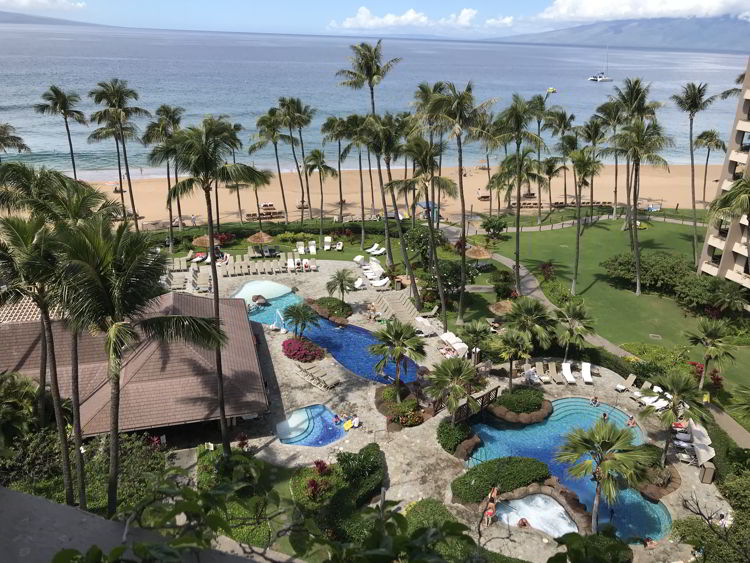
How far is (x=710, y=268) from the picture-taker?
37.2 meters

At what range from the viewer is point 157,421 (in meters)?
21.6

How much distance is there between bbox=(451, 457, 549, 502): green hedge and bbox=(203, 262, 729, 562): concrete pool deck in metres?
0.59

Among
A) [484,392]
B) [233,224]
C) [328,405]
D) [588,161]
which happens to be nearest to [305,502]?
[328,405]

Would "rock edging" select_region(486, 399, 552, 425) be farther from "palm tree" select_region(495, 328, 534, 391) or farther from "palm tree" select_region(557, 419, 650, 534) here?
"palm tree" select_region(557, 419, 650, 534)

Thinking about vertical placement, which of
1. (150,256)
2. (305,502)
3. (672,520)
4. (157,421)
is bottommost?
(672,520)

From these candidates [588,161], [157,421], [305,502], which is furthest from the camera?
[588,161]

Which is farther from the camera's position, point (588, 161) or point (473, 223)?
point (473, 223)

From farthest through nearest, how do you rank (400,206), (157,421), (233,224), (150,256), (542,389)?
(400,206)
(233,224)
(542,389)
(157,421)
(150,256)

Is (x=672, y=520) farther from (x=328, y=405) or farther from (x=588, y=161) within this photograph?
(x=588, y=161)

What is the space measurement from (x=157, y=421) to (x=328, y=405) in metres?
7.70

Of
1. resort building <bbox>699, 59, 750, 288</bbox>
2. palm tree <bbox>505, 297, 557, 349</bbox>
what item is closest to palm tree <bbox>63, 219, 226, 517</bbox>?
palm tree <bbox>505, 297, 557, 349</bbox>

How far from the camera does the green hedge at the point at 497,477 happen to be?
19.6m

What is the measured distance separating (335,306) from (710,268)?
26410 millimetres

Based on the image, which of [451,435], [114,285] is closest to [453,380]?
[451,435]
